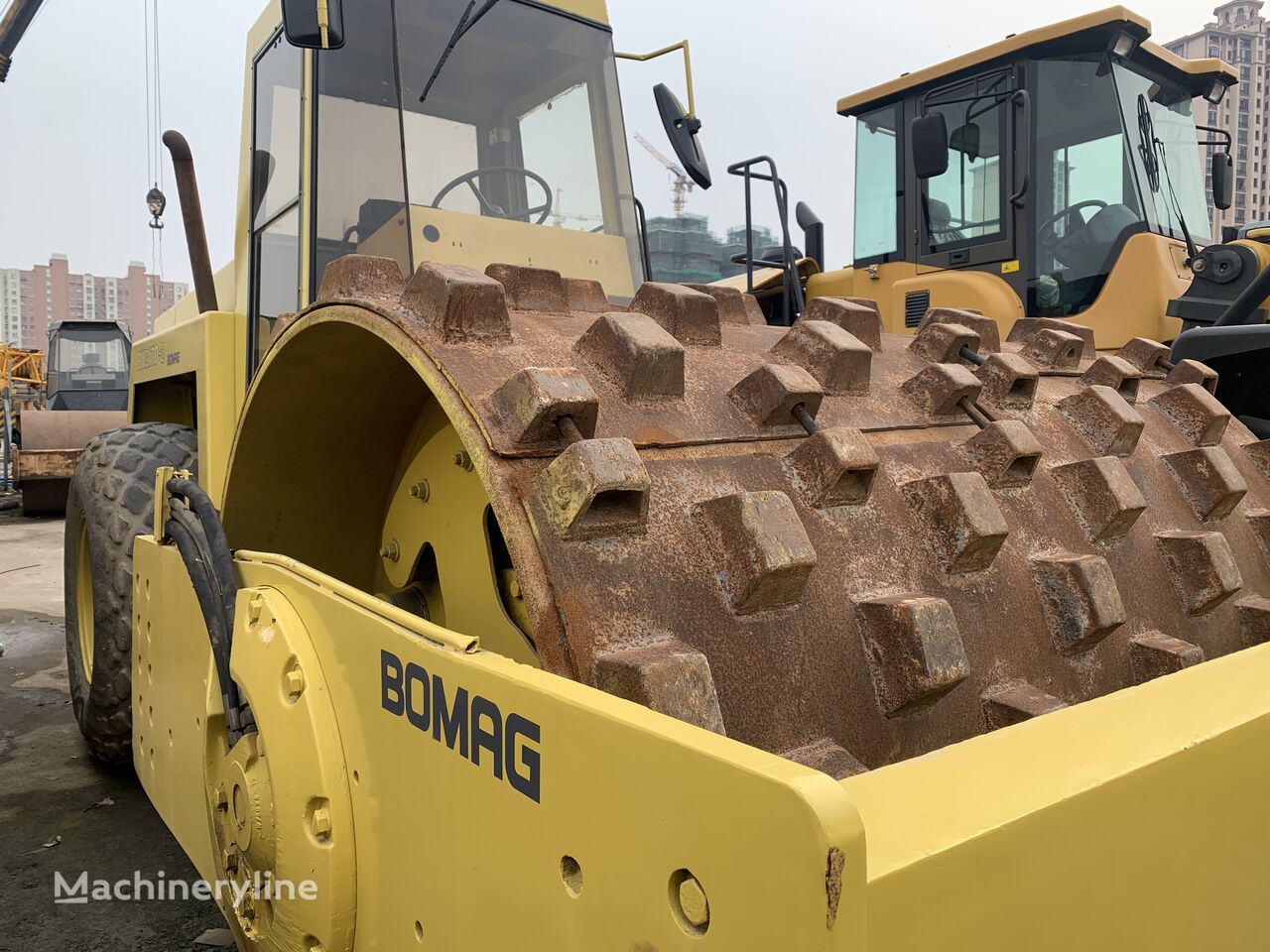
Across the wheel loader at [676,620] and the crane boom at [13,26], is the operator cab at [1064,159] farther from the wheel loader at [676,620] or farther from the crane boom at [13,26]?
the crane boom at [13,26]

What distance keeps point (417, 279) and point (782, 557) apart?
671 mm

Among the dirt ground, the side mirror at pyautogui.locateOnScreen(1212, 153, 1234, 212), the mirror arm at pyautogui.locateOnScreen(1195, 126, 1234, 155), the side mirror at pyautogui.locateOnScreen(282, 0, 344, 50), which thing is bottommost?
the dirt ground

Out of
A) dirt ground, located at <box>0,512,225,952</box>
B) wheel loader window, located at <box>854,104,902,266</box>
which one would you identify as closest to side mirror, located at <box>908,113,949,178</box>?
wheel loader window, located at <box>854,104,902,266</box>

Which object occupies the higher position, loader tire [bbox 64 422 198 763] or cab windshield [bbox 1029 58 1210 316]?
cab windshield [bbox 1029 58 1210 316]

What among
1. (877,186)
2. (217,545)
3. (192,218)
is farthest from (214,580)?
(877,186)

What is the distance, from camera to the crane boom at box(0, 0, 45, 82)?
36.7 feet

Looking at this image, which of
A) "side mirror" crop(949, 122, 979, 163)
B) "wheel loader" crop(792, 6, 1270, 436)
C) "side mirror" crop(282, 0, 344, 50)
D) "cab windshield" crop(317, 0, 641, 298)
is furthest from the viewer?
"side mirror" crop(949, 122, 979, 163)

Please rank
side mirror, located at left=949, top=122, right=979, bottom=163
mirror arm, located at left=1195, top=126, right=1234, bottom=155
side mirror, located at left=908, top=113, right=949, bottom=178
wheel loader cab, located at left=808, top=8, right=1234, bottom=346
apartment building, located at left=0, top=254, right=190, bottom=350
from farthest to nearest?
apartment building, located at left=0, top=254, right=190, bottom=350
mirror arm, located at left=1195, top=126, right=1234, bottom=155
side mirror, located at left=949, top=122, right=979, bottom=163
wheel loader cab, located at left=808, top=8, right=1234, bottom=346
side mirror, located at left=908, top=113, right=949, bottom=178

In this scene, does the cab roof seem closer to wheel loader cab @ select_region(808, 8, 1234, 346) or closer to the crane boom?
wheel loader cab @ select_region(808, 8, 1234, 346)

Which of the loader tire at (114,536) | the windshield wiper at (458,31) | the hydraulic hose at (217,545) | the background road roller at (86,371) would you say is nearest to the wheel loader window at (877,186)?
the windshield wiper at (458,31)

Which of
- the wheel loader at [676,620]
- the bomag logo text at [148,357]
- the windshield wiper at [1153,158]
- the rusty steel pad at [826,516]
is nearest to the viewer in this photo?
the wheel loader at [676,620]

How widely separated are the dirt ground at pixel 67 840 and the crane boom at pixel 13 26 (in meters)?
9.63

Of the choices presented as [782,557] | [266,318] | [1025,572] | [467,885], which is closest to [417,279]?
[782,557]

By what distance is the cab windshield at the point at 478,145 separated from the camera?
2740 millimetres
